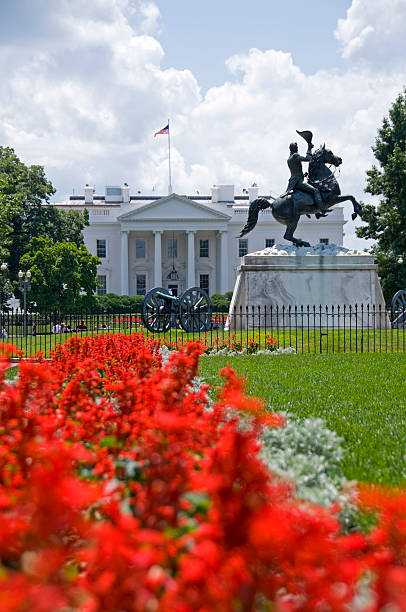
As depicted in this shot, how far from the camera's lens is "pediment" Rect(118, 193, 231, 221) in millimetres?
58562

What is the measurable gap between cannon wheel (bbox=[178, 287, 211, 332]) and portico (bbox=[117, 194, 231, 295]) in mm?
39593

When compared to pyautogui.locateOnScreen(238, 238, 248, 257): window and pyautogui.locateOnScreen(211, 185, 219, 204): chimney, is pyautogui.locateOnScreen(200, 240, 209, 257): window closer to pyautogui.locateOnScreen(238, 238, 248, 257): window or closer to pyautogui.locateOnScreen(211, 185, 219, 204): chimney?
pyautogui.locateOnScreen(238, 238, 248, 257): window

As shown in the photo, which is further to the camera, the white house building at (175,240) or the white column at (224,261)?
the white column at (224,261)

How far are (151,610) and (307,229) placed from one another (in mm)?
64571

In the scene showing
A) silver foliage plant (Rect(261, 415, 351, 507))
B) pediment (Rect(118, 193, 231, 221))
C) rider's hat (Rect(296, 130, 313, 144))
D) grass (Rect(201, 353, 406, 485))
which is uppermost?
pediment (Rect(118, 193, 231, 221))

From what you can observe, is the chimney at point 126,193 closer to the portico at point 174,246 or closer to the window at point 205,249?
the portico at point 174,246

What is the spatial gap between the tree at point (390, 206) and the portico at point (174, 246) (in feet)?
98.8

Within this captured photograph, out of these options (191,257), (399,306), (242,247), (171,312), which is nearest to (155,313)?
(171,312)

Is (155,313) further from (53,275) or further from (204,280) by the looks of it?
(204,280)

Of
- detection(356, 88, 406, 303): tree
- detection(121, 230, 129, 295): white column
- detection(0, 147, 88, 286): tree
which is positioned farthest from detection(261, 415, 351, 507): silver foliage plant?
detection(121, 230, 129, 295): white column

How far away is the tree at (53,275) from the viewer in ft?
111

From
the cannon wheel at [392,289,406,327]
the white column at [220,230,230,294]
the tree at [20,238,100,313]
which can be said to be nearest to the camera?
the cannon wheel at [392,289,406,327]

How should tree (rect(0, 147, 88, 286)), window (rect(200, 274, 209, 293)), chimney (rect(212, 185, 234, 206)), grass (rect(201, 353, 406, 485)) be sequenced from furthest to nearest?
chimney (rect(212, 185, 234, 206))
window (rect(200, 274, 209, 293))
tree (rect(0, 147, 88, 286))
grass (rect(201, 353, 406, 485))

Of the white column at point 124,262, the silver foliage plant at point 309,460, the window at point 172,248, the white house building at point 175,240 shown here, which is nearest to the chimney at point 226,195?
the white house building at point 175,240
